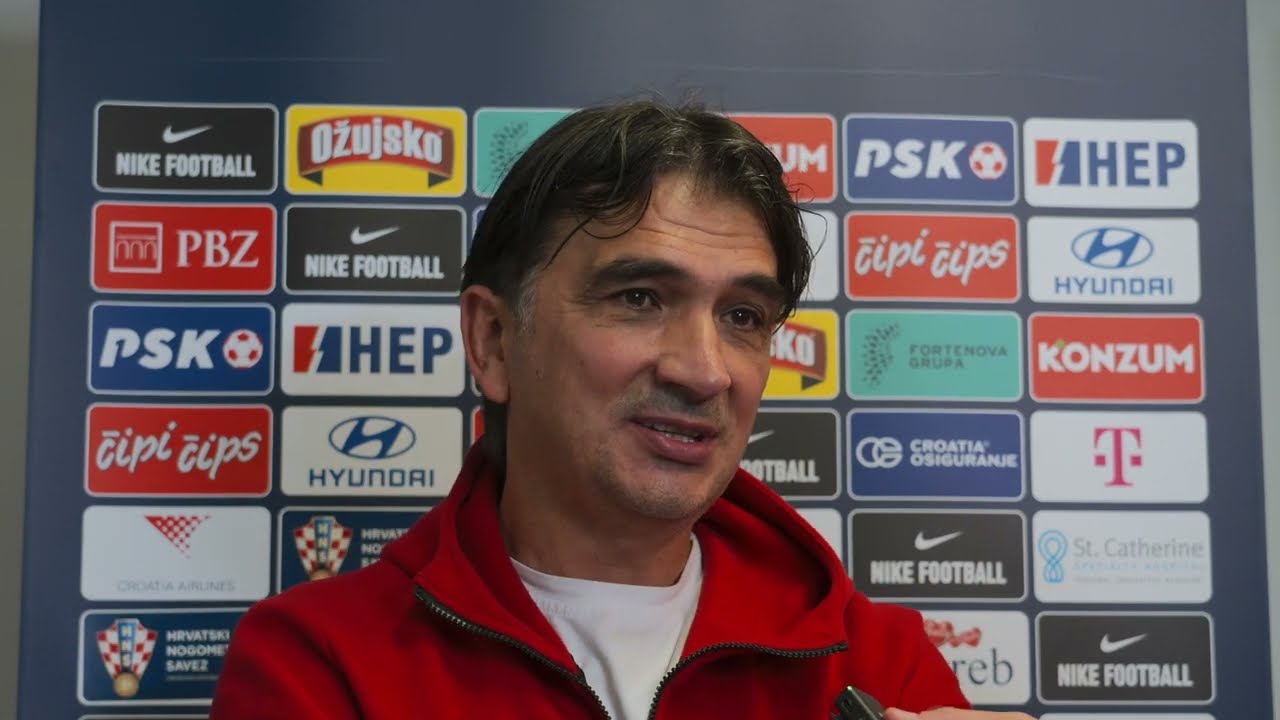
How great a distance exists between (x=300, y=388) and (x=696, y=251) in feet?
2.41

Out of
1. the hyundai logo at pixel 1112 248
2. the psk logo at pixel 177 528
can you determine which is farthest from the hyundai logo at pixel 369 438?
the hyundai logo at pixel 1112 248

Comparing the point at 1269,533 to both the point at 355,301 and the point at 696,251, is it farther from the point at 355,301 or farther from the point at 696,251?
the point at 355,301

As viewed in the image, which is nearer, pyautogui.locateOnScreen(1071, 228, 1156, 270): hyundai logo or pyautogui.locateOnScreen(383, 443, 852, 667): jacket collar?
pyautogui.locateOnScreen(383, 443, 852, 667): jacket collar

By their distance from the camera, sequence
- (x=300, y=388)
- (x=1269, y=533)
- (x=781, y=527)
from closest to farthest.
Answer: (x=781, y=527)
(x=300, y=388)
(x=1269, y=533)

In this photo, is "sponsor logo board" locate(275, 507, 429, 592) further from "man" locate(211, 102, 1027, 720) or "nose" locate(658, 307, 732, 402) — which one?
"nose" locate(658, 307, 732, 402)

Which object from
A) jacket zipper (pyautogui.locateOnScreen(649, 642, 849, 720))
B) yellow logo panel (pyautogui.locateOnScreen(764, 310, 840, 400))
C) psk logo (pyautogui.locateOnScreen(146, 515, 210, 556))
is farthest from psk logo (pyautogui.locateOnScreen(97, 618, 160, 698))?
yellow logo panel (pyautogui.locateOnScreen(764, 310, 840, 400))

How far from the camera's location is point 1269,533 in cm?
224

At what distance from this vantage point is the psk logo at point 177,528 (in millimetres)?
1811

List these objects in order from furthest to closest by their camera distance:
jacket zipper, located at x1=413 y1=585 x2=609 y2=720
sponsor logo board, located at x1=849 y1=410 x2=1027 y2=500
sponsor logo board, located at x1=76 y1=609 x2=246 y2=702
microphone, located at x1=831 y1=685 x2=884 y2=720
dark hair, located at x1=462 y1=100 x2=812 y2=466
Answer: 1. sponsor logo board, located at x1=849 y1=410 x2=1027 y2=500
2. sponsor logo board, located at x1=76 y1=609 x2=246 y2=702
3. dark hair, located at x1=462 y1=100 x2=812 y2=466
4. jacket zipper, located at x1=413 y1=585 x2=609 y2=720
5. microphone, located at x1=831 y1=685 x2=884 y2=720

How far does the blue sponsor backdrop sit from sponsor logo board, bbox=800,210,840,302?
37 mm

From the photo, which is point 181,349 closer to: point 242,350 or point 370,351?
point 242,350

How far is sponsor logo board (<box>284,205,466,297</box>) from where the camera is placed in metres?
1.86

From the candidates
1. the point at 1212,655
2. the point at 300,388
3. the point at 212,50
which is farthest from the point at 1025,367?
the point at 212,50

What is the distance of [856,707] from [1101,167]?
3.68 feet
